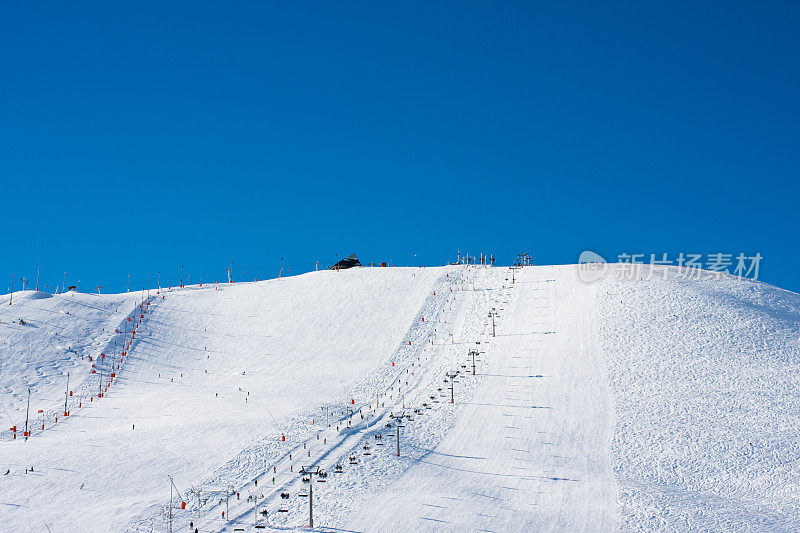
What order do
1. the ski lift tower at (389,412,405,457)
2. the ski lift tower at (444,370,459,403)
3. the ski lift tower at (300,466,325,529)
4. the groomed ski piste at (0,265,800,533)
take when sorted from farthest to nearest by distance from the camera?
the ski lift tower at (444,370,459,403) → the ski lift tower at (389,412,405,457) → the groomed ski piste at (0,265,800,533) → the ski lift tower at (300,466,325,529)

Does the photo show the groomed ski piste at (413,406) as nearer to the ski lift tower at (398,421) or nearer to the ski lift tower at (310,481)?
the ski lift tower at (310,481)

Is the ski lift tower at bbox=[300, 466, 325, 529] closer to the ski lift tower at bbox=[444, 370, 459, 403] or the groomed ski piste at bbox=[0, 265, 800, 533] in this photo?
the groomed ski piste at bbox=[0, 265, 800, 533]

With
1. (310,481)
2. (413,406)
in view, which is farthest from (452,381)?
(310,481)

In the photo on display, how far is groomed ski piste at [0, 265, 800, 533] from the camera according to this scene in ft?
101

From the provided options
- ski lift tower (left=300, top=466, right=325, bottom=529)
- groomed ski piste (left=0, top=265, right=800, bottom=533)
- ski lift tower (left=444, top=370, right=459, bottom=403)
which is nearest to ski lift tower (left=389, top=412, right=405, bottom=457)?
groomed ski piste (left=0, top=265, right=800, bottom=533)

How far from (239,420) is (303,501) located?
1343cm

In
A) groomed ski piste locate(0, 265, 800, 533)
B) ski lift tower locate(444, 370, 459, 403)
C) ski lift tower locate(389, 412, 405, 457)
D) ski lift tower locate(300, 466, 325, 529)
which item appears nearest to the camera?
ski lift tower locate(300, 466, 325, 529)

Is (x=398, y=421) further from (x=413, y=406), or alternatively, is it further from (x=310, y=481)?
(x=310, y=481)

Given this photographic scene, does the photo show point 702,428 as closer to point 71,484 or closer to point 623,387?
point 623,387

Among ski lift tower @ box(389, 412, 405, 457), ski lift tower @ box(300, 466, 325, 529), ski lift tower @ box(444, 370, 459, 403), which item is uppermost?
ski lift tower @ box(444, 370, 459, 403)

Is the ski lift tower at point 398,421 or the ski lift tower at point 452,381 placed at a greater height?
the ski lift tower at point 452,381

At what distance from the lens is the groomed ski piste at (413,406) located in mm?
30844

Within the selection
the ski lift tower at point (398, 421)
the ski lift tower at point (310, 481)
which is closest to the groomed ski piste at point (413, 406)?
the ski lift tower at point (310, 481)

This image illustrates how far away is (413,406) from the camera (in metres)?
46.4
